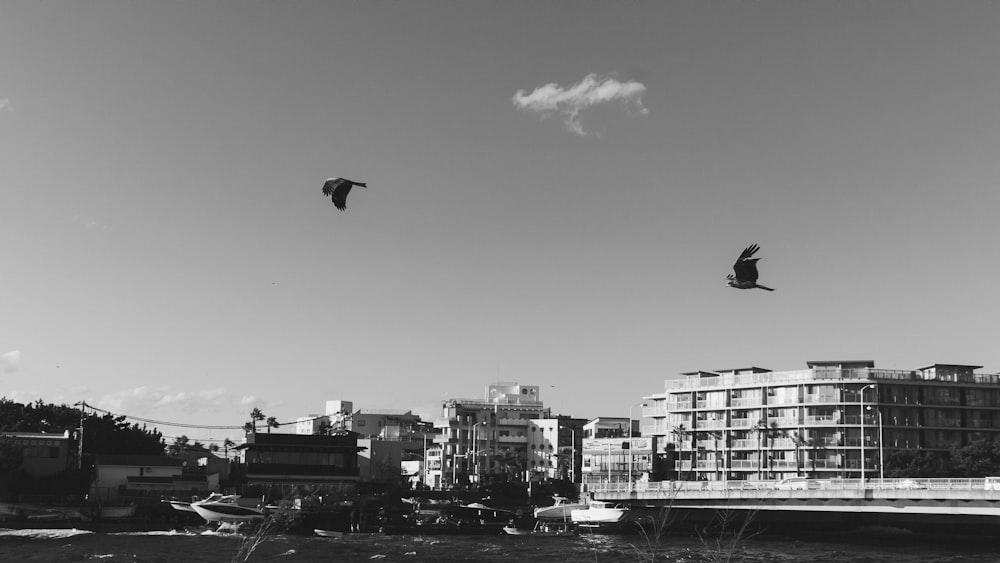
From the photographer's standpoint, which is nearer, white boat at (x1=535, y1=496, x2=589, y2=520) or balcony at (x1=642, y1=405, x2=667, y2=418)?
white boat at (x1=535, y1=496, x2=589, y2=520)

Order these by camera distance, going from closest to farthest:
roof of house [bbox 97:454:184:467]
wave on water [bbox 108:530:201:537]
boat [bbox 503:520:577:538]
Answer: wave on water [bbox 108:530:201:537], boat [bbox 503:520:577:538], roof of house [bbox 97:454:184:467]

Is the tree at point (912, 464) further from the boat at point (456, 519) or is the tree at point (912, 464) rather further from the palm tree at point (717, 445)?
the boat at point (456, 519)

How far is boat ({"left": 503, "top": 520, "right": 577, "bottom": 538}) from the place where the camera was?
81.2m

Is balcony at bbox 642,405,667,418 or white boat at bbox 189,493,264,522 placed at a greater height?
balcony at bbox 642,405,667,418

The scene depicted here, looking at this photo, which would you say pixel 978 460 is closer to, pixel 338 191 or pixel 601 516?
pixel 601 516

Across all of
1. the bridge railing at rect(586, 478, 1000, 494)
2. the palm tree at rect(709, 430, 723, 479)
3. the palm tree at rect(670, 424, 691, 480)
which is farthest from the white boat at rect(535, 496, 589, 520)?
the palm tree at rect(709, 430, 723, 479)

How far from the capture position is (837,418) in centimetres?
10894

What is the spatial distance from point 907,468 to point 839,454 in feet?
29.8

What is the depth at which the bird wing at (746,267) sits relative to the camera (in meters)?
21.1

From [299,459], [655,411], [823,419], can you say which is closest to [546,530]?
[299,459]

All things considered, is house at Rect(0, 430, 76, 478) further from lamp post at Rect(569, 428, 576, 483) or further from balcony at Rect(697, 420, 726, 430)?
balcony at Rect(697, 420, 726, 430)

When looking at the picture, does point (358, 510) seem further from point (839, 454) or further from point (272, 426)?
point (272, 426)

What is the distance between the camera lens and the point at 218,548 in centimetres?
6350

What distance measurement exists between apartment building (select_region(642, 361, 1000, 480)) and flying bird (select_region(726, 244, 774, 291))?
9055cm
